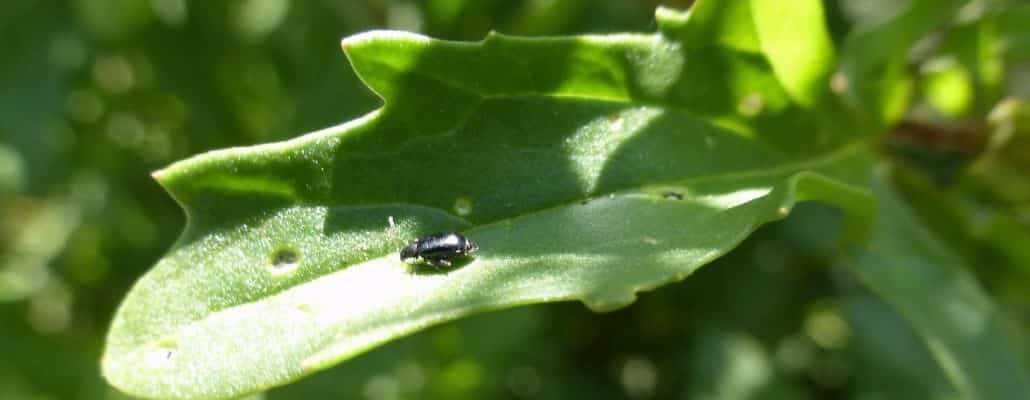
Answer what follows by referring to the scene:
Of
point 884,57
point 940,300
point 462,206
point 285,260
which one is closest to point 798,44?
point 884,57

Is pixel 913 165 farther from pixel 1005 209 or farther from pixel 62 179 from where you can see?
pixel 62 179

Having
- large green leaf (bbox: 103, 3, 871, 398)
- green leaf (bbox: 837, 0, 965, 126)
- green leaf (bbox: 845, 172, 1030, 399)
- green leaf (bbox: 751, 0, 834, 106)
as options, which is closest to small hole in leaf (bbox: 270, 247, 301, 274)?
large green leaf (bbox: 103, 3, 871, 398)

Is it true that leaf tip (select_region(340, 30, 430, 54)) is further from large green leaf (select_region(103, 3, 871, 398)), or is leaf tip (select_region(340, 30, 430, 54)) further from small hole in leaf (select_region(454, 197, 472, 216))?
small hole in leaf (select_region(454, 197, 472, 216))

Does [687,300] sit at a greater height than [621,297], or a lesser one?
lesser

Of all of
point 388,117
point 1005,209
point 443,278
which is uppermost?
point 388,117

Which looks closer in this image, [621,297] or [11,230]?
[621,297]

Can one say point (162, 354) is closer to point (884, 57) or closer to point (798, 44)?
point (798, 44)

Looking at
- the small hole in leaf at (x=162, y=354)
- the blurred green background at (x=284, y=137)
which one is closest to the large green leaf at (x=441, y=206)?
the small hole in leaf at (x=162, y=354)

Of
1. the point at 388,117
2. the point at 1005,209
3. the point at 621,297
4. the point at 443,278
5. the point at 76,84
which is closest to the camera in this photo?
the point at 621,297

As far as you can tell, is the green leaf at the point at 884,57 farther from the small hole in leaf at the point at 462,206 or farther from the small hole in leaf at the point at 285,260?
the small hole in leaf at the point at 285,260

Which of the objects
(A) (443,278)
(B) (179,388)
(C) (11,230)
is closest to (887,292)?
(A) (443,278)
